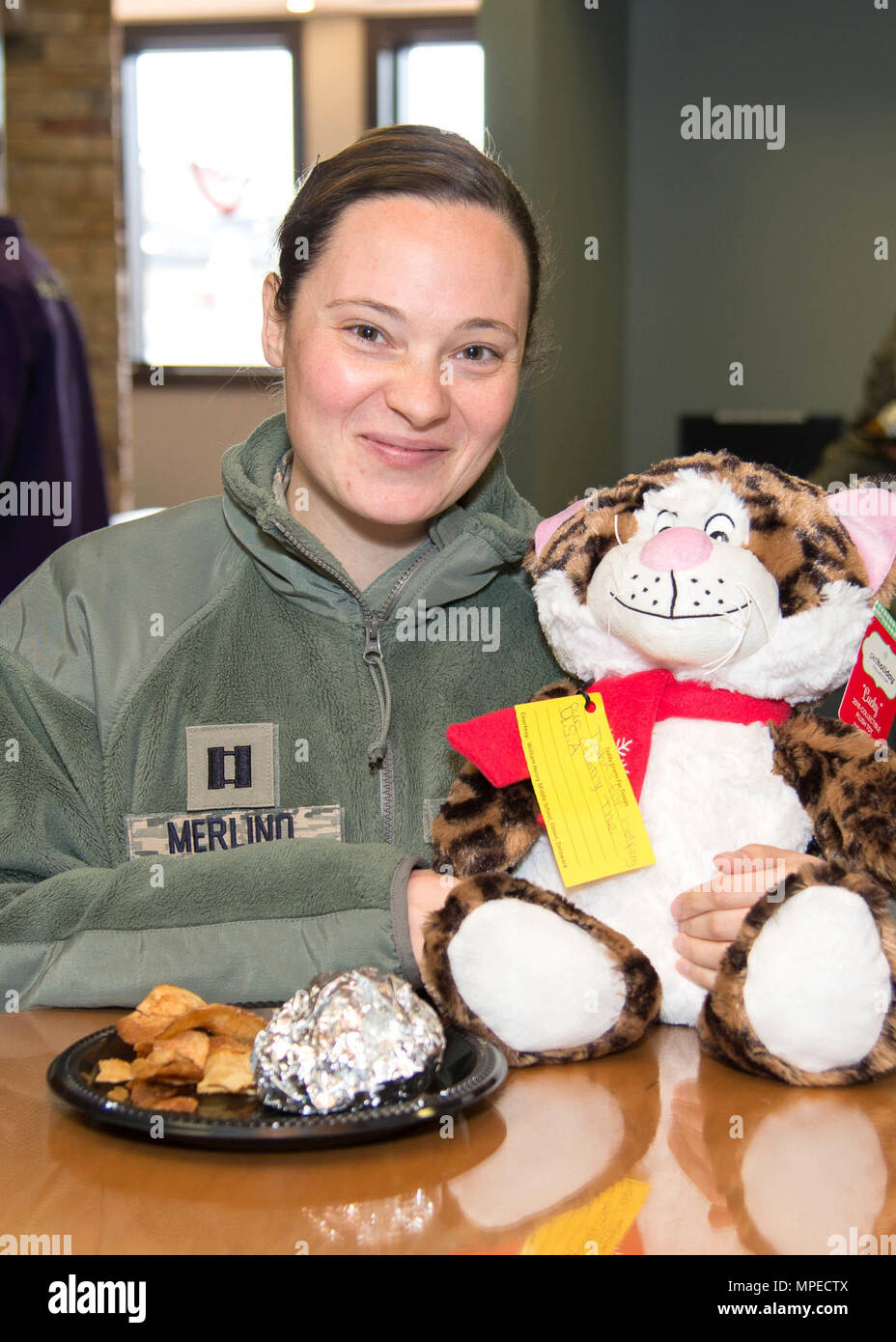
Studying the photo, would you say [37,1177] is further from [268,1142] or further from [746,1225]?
[746,1225]

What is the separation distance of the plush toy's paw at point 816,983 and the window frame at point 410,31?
21.1 ft

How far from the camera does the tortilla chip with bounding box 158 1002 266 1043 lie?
875 mm

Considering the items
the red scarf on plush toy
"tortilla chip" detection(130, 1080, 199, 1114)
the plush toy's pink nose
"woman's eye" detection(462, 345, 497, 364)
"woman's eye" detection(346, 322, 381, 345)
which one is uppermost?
"woman's eye" detection(346, 322, 381, 345)

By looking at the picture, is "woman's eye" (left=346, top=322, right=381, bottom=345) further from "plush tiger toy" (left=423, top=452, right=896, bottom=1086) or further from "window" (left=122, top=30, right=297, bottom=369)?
"window" (left=122, top=30, right=297, bottom=369)

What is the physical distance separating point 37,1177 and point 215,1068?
12 centimetres

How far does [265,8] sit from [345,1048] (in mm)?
6744

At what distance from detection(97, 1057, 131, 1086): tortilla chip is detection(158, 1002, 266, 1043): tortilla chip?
36mm

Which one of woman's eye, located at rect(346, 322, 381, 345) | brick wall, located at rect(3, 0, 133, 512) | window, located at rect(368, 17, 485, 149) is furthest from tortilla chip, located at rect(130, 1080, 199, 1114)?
window, located at rect(368, 17, 485, 149)

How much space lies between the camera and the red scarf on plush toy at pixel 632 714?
1.01 m

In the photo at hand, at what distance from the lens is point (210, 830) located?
128 cm

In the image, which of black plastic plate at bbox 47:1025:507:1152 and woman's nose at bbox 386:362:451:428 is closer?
black plastic plate at bbox 47:1025:507:1152

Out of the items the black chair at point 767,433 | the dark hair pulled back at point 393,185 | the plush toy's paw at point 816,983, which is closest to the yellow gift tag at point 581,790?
the plush toy's paw at point 816,983

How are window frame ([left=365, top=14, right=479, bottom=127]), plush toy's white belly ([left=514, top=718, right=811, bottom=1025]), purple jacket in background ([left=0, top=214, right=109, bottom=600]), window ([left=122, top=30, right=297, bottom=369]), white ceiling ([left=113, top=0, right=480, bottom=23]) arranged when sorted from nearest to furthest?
plush toy's white belly ([left=514, top=718, right=811, bottom=1025])
purple jacket in background ([left=0, top=214, right=109, bottom=600])
white ceiling ([left=113, top=0, right=480, bottom=23])
window frame ([left=365, top=14, right=479, bottom=127])
window ([left=122, top=30, right=297, bottom=369])
